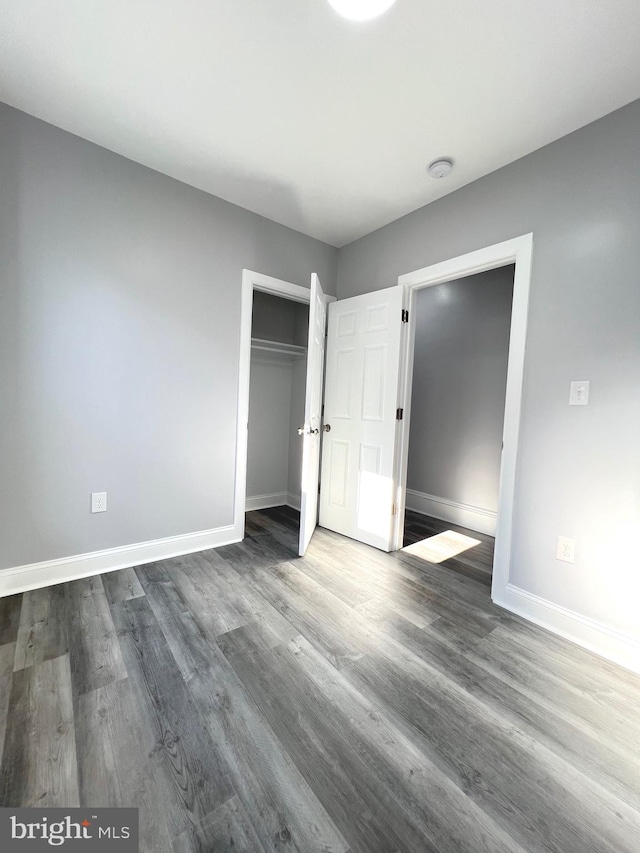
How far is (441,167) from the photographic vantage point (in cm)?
A: 209

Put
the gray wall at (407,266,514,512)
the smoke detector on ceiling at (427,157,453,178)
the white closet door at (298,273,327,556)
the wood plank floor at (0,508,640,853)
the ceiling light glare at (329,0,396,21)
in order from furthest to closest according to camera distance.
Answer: the gray wall at (407,266,514,512)
the white closet door at (298,273,327,556)
the smoke detector on ceiling at (427,157,453,178)
the ceiling light glare at (329,0,396,21)
the wood plank floor at (0,508,640,853)

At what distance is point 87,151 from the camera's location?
80.5 inches

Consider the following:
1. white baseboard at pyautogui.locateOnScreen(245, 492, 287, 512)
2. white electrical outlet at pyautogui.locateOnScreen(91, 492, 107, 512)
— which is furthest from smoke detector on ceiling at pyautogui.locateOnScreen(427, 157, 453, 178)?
white baseboard at pyautogui.locateOnScreen(245, 492, 287, 512)

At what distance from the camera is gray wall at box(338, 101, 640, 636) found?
164 centimetres

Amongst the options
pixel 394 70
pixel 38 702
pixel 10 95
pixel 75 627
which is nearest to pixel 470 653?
pixel 38 702

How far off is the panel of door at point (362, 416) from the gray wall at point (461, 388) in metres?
0.56

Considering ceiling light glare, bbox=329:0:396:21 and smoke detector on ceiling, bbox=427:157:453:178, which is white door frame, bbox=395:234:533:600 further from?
ceiling light glare, bbox=329:0:396:21

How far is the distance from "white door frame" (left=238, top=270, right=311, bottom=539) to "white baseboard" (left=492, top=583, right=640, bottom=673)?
1.90m

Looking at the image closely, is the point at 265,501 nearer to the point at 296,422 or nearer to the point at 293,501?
the point at 293,501

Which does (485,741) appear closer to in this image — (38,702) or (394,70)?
(38,702)

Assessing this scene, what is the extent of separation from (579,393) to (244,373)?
7.09 ft

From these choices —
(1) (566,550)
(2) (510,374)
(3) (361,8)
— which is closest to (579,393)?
(2) (510,374)

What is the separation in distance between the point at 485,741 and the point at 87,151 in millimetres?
3442

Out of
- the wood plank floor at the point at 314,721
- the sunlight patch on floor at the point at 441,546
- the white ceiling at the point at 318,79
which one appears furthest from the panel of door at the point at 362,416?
the white ceiling at the point at 318,79
